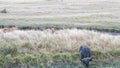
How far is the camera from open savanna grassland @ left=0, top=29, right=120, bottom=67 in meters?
16.1

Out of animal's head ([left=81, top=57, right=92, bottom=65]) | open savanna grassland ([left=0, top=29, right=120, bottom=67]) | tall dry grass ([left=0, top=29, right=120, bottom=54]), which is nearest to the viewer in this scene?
animal's head ([left=81, top=57, right=92, bottom=65])

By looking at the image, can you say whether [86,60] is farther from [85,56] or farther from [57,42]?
[57,42]

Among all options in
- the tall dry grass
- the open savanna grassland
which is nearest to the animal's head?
the open savanna grassland

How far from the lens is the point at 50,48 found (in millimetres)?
17391

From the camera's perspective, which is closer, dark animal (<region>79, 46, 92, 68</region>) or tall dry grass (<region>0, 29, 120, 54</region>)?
dark animal (<region>79, 46, 92, 68</region>)

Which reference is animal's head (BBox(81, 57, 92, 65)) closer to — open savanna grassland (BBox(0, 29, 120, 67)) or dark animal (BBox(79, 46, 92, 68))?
dark animal (BBox(79, 46, 92, 68))

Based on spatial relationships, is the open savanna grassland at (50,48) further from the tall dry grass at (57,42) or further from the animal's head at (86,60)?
the animal's head at (86,60)

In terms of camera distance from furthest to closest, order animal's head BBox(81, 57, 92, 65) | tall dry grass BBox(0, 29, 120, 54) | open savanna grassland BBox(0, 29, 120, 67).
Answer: tall dry grass BBox(0, 29, 120, 54) → open savanna grassland BBox(0, 29, 120, 67) → animal's head BBox(81, 57, 92, 65)

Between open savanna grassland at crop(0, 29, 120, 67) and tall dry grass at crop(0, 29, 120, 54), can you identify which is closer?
open savanna grassland at crop(0, 29, 120, 67)

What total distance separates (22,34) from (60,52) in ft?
12.2

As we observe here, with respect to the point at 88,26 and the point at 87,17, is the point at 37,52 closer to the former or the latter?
the point at 88,26

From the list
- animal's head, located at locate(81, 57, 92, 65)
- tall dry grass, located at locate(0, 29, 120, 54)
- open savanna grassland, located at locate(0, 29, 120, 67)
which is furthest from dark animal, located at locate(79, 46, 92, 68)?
tall dry grass, located at locate(0, 29, 120, 54)

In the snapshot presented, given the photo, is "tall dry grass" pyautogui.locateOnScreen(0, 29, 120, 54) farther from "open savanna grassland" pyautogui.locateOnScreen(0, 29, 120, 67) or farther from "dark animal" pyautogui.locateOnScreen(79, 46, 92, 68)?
"dark animal" pyautogui.locateOnScreen(79, 46, 92, 68)

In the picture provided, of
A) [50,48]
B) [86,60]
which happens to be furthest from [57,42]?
[86,60]
